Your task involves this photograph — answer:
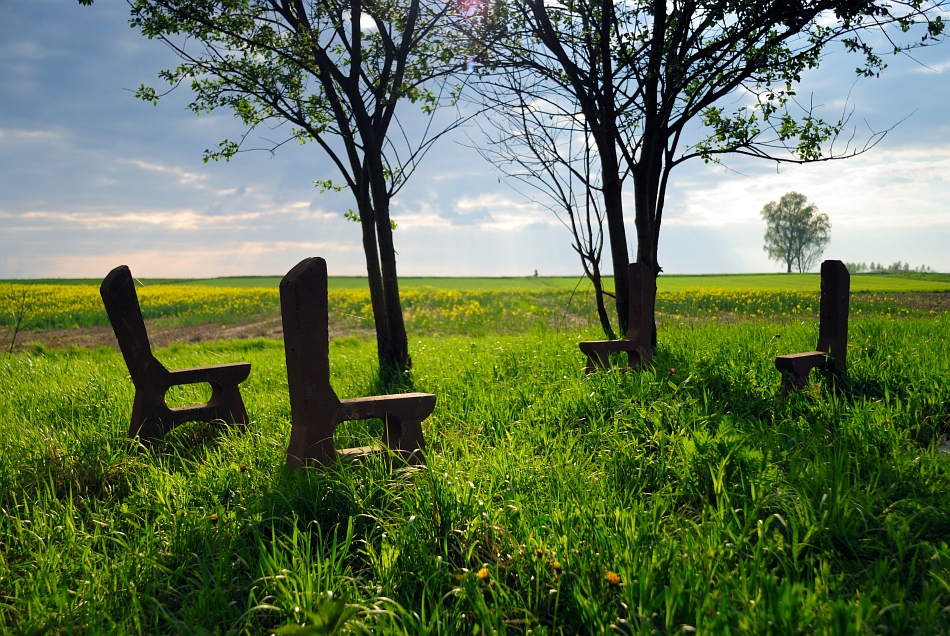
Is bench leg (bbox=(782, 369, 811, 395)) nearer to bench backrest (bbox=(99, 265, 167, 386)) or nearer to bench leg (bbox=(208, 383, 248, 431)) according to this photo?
bench leg (bbox=(208, 383, 248, 431))

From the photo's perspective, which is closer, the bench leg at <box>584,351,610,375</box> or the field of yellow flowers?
the bench leg at <box>584,351,610,375</box>

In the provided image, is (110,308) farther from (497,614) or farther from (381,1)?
(381,1)

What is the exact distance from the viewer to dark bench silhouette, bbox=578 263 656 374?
6.03m

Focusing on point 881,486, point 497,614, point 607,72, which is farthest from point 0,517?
point 607,72

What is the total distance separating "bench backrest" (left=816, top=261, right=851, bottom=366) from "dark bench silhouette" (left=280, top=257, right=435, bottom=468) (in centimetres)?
454

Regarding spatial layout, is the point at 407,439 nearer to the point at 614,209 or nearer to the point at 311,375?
the point at 311,375

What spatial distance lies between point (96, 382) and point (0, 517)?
3.50 metres

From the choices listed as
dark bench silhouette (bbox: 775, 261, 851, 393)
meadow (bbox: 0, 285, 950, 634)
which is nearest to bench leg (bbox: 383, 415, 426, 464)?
meadow (bbox: 0, 285, 950, 634)

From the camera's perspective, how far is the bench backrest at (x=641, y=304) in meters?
6.16

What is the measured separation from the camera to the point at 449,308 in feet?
61.7

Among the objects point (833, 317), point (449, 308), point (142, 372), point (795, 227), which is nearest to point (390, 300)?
point (142, 372)

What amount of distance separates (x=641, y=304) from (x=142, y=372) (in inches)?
187

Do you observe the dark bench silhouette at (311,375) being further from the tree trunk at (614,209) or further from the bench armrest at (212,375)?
the tree trunk at (614,209)

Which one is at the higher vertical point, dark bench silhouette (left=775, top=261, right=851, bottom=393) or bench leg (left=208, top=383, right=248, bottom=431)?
dark bench silhouette (left=775, top=261, right=851, bottom=393)
